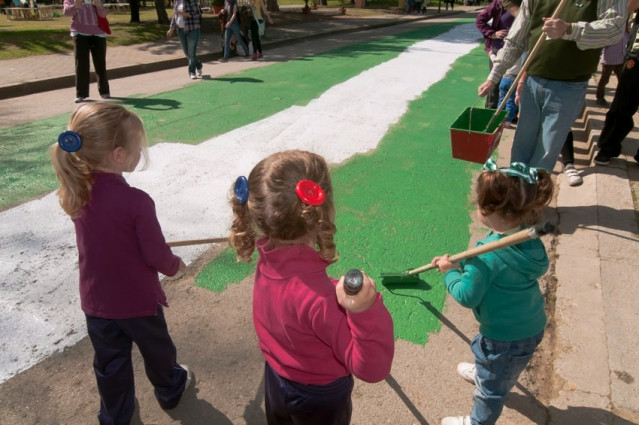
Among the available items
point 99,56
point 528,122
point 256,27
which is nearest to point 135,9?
point 256,27

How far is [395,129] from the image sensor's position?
647 cm

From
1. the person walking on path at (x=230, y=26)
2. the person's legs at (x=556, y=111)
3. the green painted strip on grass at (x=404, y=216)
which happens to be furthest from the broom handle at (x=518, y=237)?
the person walking on path at (x=230, y=26)

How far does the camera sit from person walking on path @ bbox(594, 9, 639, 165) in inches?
183

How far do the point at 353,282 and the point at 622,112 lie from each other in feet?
15.8

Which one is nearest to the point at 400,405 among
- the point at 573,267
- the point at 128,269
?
the point at 128,269

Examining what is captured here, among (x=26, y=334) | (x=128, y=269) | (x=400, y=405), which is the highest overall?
(x=128, y=269)

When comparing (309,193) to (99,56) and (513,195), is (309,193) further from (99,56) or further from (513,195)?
(99,56)

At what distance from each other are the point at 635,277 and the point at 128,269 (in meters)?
3.21

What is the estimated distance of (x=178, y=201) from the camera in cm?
436

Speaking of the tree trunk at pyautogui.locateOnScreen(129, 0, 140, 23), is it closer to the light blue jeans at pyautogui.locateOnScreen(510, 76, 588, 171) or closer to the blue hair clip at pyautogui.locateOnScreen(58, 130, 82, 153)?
the light blue jeans at pyautogui.locateOnScreen(510, 76, 588, 171)

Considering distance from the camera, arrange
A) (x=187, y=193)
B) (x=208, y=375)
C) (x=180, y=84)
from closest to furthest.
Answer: (x=208, y=375)
(x=187, y=193)
(x=180, y=84)

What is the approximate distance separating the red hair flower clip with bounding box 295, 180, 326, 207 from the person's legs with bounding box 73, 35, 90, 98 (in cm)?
743

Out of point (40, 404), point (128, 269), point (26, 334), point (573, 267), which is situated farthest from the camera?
point (573, 267)

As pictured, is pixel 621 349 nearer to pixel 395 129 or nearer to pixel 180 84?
pixel 395 129
